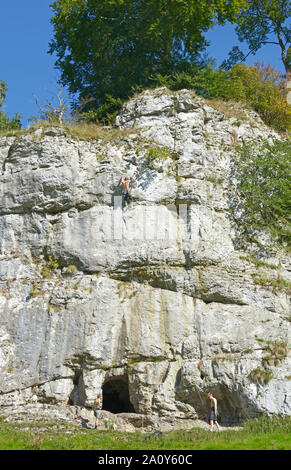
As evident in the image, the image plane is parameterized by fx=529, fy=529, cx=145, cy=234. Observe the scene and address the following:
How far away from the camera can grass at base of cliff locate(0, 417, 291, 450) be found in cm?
1398

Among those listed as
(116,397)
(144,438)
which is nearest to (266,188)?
(116,397)

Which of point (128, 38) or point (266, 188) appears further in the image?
point (128, 38)

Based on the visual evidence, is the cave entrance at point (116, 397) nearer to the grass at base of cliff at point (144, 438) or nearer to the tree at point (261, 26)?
the grass at base of cliff at point (144, 438)

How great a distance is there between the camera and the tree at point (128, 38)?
28031 mm

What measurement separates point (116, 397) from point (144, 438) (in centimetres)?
773

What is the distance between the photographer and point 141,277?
71.5 ft

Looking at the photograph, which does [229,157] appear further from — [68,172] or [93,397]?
[93,397]

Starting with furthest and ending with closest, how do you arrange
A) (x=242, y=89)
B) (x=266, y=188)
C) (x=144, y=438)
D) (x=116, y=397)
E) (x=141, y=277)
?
(x=242, y=89) < (x=266, y=188) < (x=116, y=397) < (x=141, y=277) < (x=144, y=438)

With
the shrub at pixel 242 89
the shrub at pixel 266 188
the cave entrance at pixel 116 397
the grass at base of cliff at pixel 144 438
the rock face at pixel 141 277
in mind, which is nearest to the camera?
the grass at base of cliff at pixel 144 438

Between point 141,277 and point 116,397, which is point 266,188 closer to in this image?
point 141,277

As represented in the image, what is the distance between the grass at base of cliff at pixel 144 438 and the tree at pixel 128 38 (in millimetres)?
17814

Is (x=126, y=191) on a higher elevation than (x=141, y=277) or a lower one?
higher

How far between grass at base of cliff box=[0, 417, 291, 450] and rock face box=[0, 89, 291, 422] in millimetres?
1670

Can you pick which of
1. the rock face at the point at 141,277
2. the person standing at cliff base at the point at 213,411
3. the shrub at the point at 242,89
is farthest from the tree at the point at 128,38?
the person standing at cliff base at the point at 213,411
